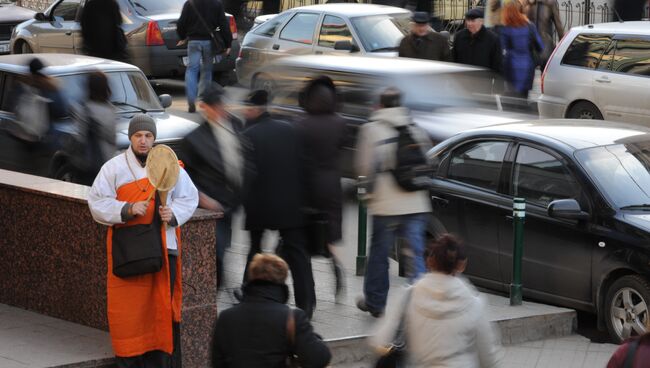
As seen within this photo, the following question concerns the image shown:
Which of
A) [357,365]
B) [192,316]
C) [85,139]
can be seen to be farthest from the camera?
[85,139]

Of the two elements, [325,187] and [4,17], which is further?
[4,17]

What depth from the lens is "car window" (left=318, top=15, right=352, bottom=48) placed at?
19.6 meters

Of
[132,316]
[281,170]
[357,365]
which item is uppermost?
[281,170]

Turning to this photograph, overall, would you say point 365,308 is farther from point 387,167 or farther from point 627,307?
point 627,307

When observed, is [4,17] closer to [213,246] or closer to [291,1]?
[291,1]

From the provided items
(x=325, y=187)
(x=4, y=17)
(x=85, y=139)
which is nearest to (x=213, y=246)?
(x=325, y=187)

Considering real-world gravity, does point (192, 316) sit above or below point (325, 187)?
below

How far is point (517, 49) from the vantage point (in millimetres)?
16531

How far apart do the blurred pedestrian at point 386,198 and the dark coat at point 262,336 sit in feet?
11.3

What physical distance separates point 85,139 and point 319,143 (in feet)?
7.76

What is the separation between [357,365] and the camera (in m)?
9.02

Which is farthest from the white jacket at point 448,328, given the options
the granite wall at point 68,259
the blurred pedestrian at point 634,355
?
the granite wall at point 68,259

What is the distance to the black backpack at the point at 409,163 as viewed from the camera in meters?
9.08

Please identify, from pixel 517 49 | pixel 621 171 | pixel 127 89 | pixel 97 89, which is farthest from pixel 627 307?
pixel 517 49
